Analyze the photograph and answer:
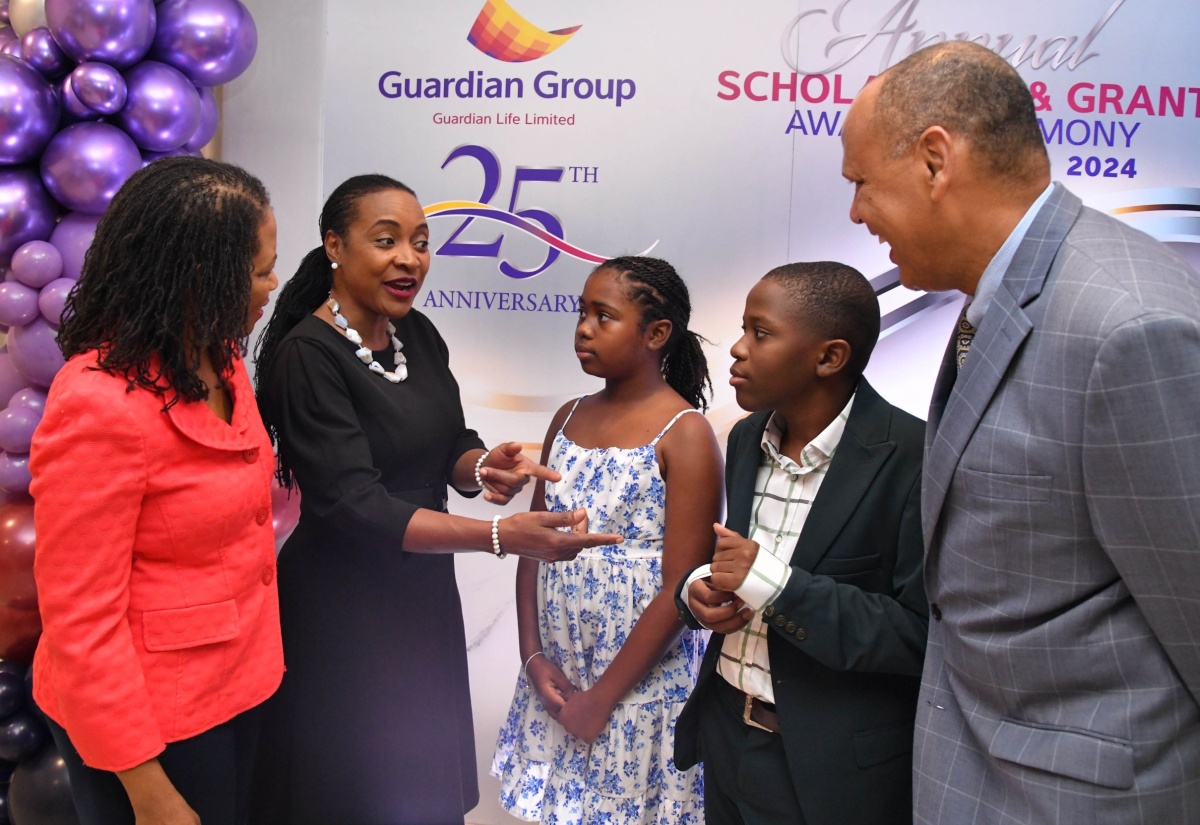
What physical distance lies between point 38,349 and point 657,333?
1.92m

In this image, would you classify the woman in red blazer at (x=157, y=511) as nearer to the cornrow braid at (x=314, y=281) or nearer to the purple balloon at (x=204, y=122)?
the cornrow braid at (x=314, y=281)

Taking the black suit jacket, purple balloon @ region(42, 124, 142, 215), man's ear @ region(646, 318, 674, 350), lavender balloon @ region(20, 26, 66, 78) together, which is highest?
lavender balloon @ region(20, 26, 66, 78)

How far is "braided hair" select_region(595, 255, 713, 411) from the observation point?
249cm

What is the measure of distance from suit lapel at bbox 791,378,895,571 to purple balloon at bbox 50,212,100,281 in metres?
2.38

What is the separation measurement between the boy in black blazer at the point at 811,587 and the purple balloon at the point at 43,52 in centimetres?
239

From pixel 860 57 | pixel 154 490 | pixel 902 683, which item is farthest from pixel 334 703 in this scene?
pixel 860 57

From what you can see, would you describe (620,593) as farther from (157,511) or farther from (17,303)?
(17,303)

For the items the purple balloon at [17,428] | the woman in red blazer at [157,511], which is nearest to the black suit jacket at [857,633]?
the woman in red blazer at [157,511]

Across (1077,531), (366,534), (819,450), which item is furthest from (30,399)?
(1077,531)

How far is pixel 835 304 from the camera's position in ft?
6.64

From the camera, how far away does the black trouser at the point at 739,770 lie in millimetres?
1889

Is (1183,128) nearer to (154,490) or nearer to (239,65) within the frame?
(239,65)

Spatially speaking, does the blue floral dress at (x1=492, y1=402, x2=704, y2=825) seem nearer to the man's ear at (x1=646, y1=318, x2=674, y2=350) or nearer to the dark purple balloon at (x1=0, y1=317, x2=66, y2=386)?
the man's ear at (x1=646, y1=318, x2=674, y2=350)

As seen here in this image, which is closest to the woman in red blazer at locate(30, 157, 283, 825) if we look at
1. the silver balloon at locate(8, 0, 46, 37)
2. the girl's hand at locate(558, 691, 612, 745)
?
the girl's hand at locate(558, 691, 612, 745)
